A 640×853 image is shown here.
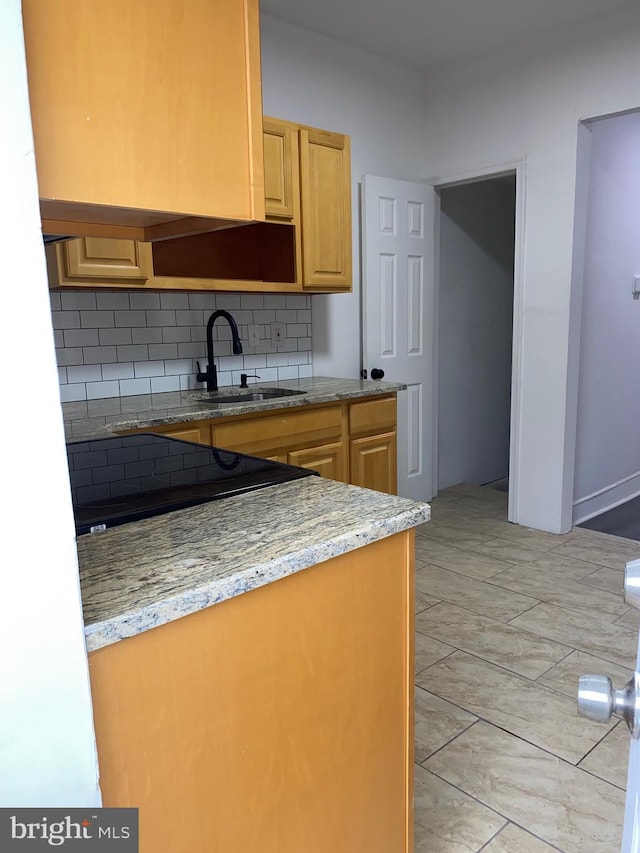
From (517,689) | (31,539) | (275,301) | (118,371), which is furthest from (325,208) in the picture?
(31,539)

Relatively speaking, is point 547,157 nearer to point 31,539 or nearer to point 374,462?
point 374,462

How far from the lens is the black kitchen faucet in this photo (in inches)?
125

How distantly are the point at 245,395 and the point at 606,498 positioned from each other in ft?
8.70

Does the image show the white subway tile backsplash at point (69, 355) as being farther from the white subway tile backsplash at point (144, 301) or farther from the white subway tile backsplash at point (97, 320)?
the white subway tile backsplash at point (144, 301)

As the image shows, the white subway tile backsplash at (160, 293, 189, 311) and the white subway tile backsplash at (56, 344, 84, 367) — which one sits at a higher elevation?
the white subway tile backsplash at (160, 293, 189, 311)

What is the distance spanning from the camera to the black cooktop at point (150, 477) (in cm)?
117

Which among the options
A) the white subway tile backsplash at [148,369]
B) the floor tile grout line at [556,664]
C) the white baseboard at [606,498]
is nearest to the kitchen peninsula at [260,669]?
the floor tile grout line at [556,664]

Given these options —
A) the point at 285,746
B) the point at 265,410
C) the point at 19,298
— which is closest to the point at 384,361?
the point at 265,410

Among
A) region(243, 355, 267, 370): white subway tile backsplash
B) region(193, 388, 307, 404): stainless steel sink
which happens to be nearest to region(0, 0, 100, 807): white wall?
region(193, 388, 307, 404): stainless steel sink

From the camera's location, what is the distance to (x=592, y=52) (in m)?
3.34

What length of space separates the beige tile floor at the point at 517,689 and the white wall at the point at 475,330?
1289mm

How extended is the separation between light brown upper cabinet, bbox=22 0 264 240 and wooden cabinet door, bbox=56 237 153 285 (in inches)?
66.3

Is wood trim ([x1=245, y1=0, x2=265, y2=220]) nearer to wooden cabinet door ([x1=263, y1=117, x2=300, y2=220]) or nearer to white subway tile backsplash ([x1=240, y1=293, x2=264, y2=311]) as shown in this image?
wooden cabinet door ([x1=263, y1=117, x2=300, y2=220])

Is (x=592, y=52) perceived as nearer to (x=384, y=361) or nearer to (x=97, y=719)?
(x=384, y=361)
